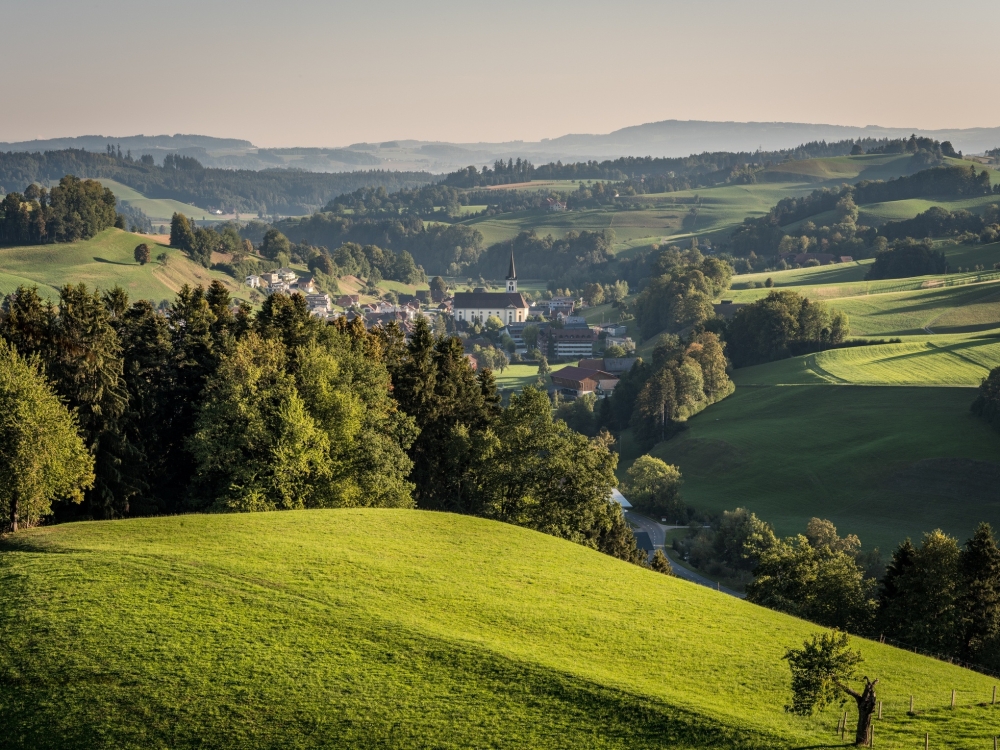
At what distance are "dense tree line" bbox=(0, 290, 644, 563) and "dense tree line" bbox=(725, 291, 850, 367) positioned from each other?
8329 centimetres

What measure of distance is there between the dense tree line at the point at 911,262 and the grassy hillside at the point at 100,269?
131 m

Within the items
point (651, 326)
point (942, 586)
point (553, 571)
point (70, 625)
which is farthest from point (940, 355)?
point (70, 625)

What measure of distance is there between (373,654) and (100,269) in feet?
558

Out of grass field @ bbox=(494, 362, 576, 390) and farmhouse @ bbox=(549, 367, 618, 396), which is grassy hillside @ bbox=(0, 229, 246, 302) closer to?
grass field @ bbox=(494, 362, 576, 390)

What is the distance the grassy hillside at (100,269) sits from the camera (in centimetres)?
17188

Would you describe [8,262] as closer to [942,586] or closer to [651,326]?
[651,326]

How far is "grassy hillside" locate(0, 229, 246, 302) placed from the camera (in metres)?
172

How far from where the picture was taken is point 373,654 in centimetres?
2833

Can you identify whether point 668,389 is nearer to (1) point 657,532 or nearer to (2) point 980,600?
(1) point 657,532

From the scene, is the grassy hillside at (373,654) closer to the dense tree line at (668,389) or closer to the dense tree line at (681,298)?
the dense tree line at (668,389)

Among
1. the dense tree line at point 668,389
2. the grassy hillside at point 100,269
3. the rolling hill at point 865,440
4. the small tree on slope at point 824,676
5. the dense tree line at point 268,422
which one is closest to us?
the small tree on slope at point 824,676

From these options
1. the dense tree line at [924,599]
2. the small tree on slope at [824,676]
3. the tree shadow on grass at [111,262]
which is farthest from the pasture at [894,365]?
the tree shadow on grass at [111,262]

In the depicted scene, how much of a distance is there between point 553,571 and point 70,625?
18846 mm

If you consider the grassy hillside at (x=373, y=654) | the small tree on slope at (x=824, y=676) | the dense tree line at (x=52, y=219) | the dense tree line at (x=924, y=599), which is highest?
the dense tree line at (x=52, y=219)
